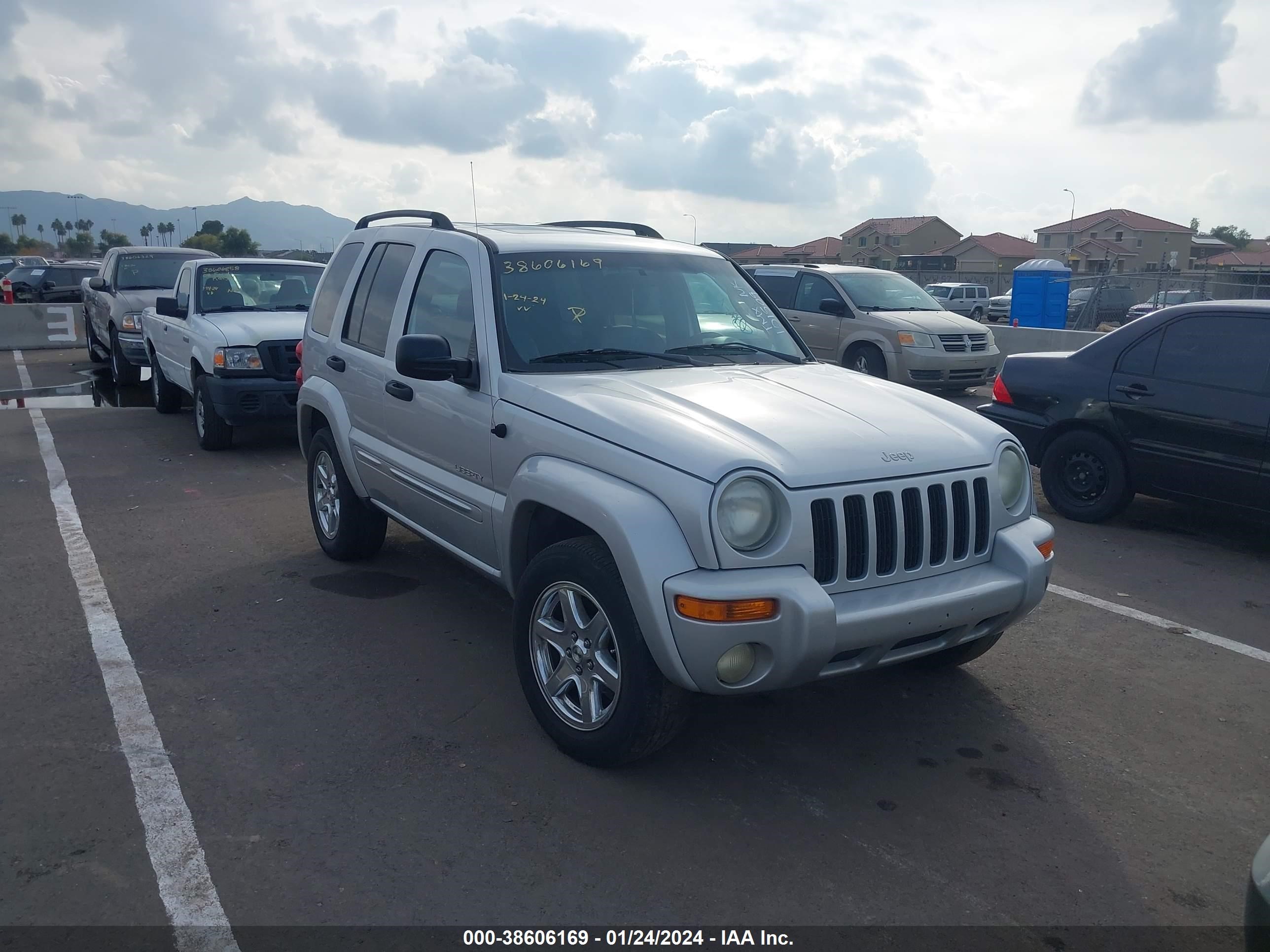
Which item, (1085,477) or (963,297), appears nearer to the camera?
(1085,477)

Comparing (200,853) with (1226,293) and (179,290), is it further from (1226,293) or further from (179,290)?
(1226,293)

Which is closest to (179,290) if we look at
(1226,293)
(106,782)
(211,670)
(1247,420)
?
(211,670)

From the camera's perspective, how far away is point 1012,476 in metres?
4.14

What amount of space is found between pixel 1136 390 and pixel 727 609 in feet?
16.9

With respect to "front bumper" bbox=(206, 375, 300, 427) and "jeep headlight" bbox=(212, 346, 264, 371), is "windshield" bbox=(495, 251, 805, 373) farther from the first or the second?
"jeep headlight" bbox=(212, 346, 264, 371)

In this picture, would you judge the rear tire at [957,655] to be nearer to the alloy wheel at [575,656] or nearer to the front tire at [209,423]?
the alloy wheel at [575,656]

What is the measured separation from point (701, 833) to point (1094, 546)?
181 inches

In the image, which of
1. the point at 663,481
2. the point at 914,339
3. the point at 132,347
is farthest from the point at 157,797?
the point at 132,347

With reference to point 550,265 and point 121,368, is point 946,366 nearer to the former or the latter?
point 550,265

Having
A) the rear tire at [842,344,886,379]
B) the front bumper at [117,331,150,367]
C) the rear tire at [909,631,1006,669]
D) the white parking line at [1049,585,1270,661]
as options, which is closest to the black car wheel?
the white parking line at [1049,585,1270,661]

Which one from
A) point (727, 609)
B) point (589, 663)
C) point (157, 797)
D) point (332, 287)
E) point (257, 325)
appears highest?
point (332, 287)

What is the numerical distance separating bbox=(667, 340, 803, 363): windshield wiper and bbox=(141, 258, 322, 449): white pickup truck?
5.55 meters

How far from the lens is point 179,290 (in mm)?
11242

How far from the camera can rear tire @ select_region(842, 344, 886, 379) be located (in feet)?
43.9
